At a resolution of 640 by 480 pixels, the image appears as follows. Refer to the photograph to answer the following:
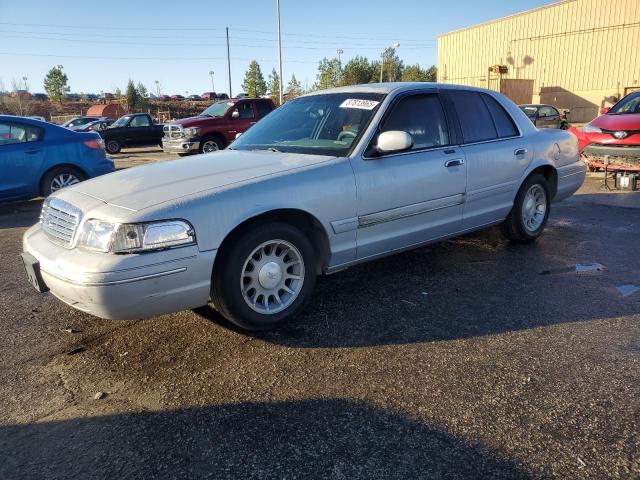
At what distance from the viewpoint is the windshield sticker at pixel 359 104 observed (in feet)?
13.5

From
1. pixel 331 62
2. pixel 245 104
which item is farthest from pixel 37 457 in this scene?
pixel 331 62

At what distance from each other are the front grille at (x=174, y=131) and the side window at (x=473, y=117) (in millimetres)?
11653

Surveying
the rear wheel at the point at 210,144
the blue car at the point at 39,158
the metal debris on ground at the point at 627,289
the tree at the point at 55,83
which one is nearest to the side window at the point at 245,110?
the rear wheel at the point at 210,144

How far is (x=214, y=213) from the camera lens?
3080 millimetres

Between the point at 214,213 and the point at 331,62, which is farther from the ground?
the point at 331,62

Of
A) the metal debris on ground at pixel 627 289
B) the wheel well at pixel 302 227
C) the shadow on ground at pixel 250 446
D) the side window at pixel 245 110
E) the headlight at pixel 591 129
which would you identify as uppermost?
the side window at pixel 245 110

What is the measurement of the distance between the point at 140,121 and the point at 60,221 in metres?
19.9

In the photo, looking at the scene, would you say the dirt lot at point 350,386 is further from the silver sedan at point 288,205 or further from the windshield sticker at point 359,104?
the windshield sticker at point 359,104

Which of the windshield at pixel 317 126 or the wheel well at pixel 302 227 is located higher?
the windshield at pixel 317 126

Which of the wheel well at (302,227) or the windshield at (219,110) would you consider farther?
the windshield at (219,110)

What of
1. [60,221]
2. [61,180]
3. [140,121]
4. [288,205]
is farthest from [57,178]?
[140,121]

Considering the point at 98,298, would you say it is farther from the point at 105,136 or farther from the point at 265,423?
the point at 105,136

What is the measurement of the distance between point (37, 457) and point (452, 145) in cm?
373

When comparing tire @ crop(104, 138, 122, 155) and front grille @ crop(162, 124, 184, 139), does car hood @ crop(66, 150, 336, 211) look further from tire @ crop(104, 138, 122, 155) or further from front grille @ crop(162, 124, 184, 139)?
tire @ crop(104, 138, 122, 155)
